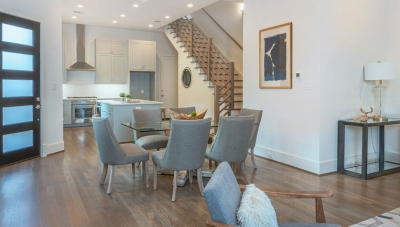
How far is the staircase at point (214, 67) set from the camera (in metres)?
7.87

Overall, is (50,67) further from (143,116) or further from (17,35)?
(143,116)

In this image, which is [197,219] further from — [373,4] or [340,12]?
[373,4]

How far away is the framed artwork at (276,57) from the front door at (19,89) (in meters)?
3.94

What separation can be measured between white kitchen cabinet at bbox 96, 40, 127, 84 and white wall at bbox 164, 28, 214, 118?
1.72m

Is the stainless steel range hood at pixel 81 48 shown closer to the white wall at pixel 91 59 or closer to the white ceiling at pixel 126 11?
the white wall at pixel 91 59

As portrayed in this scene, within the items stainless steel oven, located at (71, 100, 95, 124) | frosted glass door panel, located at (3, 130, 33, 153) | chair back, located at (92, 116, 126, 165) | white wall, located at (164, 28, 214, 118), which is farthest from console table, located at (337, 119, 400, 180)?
stainless steel oven, located at (71, 100, 95, 124)

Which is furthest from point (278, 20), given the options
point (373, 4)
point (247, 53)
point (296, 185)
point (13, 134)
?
point (13, 134)

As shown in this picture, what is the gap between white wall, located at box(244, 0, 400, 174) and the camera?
4.40 metres

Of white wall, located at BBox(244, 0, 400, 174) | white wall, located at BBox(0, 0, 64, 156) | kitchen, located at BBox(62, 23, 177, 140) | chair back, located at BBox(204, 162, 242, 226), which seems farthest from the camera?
kitchen, located at BBox(62, 23, 177, 140)

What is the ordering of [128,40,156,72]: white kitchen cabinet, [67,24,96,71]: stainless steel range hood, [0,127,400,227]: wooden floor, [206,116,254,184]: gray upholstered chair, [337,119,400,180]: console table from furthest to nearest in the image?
[128,40,156,72]: white kitchen cabinet < [67,24,96,71]: stainless steel range hood < [337,119,400,180]: console table < [206,116,254,184]: gray upholstered chair < [0,127,400,227]: wooden floor

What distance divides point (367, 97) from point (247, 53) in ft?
7.11

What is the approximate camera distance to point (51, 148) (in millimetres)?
5664

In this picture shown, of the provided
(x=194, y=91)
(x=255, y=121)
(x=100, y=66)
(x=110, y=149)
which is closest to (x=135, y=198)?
(x=110, y=149)

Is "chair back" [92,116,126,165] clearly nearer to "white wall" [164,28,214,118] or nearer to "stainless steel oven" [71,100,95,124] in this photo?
"white wall" [164,28,214,118]
